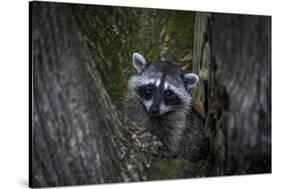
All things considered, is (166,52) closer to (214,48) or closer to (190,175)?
(214,48)

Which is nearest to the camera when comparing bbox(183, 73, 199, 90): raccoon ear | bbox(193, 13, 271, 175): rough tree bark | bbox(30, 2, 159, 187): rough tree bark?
bbox(30, 2, 159, 187): rough tree bark

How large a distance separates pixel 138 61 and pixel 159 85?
363mm

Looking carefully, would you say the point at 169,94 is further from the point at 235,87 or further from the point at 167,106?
the point at 235,87

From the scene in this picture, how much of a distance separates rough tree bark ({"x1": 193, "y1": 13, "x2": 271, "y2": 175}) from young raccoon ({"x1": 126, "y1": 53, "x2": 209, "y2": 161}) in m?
0.20

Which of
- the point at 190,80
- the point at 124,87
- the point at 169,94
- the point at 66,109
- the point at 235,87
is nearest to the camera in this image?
the point at 66,109

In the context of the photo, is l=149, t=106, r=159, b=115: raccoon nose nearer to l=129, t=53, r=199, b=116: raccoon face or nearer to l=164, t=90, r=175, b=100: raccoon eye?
l=129, t=53, r=199, b=116: raccoon face

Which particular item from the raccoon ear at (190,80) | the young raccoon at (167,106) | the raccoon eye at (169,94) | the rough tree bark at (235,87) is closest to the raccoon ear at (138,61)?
the young raccoon at (167,106)

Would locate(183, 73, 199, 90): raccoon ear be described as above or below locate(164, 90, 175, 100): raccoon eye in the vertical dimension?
above

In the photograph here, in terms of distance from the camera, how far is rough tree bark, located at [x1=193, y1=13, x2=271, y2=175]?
23.3 feet

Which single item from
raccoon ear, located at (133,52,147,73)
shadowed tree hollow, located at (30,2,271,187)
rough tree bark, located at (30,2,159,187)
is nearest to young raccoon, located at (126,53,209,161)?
raccoon ear, located at (133,52,147,73)

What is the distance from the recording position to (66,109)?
6.16 meters

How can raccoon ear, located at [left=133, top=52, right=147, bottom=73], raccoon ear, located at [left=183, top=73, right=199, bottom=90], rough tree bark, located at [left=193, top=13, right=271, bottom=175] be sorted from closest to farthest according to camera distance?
1. raccoon ear, located at [left=133, top=52, right=147, bottom=73]
2. raccoon ear, located at [left=183, top=73, right=199, bottom=90]
3. rough tree bark, located at [left=193, top=13, right=271, bottom=175]

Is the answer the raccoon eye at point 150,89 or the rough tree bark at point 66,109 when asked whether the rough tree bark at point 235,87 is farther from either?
the rough tree bark at point 66,109

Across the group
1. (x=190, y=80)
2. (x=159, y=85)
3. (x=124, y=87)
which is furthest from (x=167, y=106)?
(x=124, y=87)
